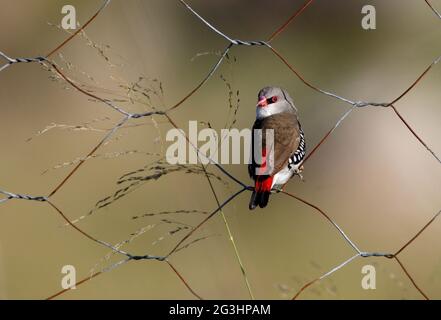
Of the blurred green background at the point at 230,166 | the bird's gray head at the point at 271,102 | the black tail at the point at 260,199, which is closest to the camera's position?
the black tail at the point at 260,199

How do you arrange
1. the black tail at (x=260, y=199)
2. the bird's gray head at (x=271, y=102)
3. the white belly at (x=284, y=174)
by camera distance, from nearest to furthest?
the black tail at (x=260, y=199) → the white belly at (x=284, y=174) → the bird's gray head at (x=271, y=102)

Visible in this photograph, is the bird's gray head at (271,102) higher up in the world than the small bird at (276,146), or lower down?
higher up

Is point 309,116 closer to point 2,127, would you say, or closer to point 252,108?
point 252,108

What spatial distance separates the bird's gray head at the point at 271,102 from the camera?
246cm

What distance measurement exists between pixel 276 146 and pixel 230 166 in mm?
804

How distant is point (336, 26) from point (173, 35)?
0.78 metres

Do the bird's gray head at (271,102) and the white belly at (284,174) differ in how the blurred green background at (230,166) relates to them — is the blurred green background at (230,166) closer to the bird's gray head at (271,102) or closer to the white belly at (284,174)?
the white belly at (284,174)

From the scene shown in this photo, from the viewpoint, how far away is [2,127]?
3418mm

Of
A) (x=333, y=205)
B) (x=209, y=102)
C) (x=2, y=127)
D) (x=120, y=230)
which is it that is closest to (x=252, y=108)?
(x=209, y=102)

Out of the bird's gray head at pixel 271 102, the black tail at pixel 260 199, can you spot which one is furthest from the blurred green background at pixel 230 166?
the bird's gray head at pixel 271 102

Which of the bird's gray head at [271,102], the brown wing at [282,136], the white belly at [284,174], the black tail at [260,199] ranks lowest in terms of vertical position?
the black tail at [260,199]

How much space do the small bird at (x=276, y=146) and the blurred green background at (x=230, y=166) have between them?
32cm

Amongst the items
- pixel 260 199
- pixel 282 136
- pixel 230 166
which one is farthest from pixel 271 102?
pixel 230 166

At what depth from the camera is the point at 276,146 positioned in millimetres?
2279
